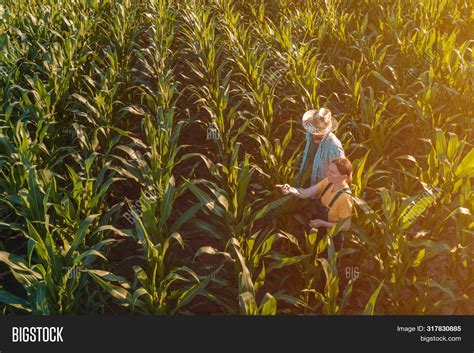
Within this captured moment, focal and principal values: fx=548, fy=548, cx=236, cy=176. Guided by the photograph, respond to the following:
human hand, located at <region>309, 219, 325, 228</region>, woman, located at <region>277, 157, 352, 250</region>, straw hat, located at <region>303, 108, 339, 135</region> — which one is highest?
straw hat, located at <region>303, 108, 339, 135</region>

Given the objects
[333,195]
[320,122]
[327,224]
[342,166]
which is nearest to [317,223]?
[327,224]

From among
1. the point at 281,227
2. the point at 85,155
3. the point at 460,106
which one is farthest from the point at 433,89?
the point at 85,155

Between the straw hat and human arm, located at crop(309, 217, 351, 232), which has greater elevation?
the straw hat

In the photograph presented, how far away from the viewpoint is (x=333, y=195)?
2861 mm

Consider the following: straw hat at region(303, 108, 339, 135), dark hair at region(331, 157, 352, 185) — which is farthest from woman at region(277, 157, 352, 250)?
straw hat at region(303, 108, 339, 135)

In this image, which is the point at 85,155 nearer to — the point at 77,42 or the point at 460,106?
the point at 77,42

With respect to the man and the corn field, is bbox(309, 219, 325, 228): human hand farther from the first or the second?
the man

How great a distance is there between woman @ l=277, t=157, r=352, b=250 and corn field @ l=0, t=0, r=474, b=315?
0.10 metres

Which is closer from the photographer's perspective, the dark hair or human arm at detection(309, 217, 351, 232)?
the dark hair

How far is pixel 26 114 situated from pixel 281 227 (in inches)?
87.3

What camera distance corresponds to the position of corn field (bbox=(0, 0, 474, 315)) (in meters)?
2.83

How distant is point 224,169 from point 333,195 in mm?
771

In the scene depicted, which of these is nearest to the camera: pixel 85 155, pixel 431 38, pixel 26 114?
pixel 85 155

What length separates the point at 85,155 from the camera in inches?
157
